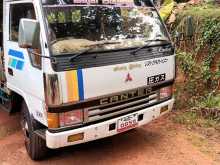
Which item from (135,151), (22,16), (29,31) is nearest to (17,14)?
(22,16)

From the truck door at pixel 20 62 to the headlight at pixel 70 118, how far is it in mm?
343

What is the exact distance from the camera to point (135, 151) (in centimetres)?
560

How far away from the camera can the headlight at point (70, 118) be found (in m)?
4.50

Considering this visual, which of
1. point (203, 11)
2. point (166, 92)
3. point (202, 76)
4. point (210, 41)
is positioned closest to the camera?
point (166, 92)

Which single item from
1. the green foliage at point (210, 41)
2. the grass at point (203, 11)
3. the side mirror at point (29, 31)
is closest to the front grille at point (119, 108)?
the side mirror at point (29, 31)

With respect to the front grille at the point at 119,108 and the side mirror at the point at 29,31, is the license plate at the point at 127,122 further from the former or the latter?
the side mirror at the point at 29,31

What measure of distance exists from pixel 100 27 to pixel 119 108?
107cm

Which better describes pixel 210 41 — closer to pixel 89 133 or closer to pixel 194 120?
pixel 194 120

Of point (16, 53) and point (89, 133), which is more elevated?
point (16, 53)

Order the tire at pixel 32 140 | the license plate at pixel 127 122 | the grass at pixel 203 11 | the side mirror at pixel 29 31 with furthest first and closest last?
the grass at pixel 203 11 → the tire at pixel 32 140 → the license plate at pixel 127 122 → the side mirror at pixel 29 31

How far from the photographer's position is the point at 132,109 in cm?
510

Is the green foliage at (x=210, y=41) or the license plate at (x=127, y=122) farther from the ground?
the green foliage at (x=210, y=41)

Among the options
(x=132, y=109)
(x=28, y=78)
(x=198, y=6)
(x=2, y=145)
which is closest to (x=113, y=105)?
(x=132, y=109)

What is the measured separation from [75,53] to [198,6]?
232 inches
